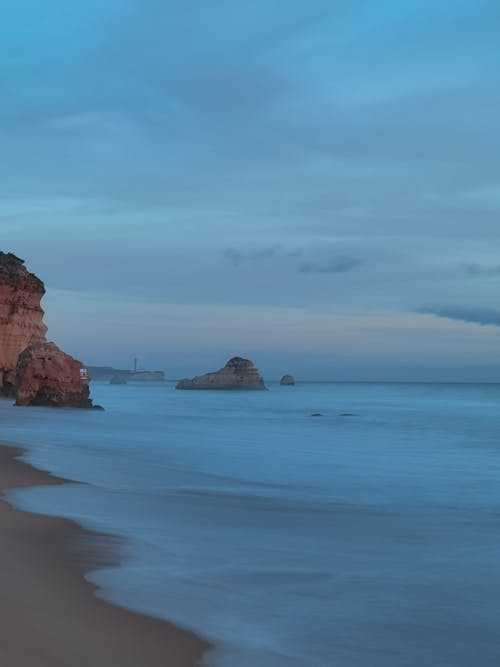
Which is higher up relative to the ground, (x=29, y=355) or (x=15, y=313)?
(x=15, y=313)

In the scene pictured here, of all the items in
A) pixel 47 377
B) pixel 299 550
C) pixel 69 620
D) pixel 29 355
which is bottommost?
pixel 299 550

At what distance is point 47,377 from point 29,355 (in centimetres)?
202

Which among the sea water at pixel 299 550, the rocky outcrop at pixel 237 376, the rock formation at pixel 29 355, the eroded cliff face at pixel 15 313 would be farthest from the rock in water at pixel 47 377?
the rocky outcrop at pixel 237 376

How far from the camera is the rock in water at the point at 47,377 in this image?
54.3 m

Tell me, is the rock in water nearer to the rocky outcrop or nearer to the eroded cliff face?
the eroded cliff face

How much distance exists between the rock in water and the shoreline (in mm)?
45199

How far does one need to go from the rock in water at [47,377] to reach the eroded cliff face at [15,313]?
12.4m

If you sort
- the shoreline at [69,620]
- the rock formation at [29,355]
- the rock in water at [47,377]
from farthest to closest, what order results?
the rock formation at [29,355] < the rock in water at [47,377] < the shoreline at [69,620]

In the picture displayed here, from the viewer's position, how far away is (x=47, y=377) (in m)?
55.4

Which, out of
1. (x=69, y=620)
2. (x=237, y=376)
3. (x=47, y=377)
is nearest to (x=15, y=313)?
(x=47, y=377)

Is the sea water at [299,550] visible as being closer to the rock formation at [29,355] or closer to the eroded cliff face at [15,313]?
the rock formation at [29,355]

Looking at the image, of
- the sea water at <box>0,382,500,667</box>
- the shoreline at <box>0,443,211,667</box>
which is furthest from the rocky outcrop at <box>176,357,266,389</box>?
the shoreline at <box>0,443,211,667</box>

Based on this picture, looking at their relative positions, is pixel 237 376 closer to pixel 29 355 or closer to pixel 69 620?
pixel 29 355

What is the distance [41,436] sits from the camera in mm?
30906
